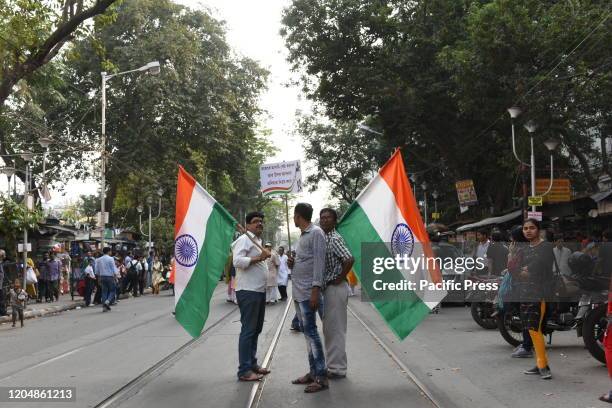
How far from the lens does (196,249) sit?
8.11m

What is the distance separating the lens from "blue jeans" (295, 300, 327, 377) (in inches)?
275

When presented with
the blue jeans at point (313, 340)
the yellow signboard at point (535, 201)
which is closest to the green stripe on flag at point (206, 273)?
the blue jeans at point (313, 340)

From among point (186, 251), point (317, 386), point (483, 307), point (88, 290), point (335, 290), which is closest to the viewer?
point (317, 386)

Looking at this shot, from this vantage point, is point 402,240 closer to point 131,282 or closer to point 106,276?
point 106,276

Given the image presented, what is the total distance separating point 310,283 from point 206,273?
156cm

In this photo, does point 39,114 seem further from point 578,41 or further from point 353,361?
point 353,361

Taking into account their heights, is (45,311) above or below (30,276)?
below

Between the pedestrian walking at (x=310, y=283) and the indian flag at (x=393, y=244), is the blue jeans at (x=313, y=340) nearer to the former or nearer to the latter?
the pedestrian walking at (x=310, y=283)

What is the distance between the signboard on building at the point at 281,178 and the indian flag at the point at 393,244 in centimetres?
1394

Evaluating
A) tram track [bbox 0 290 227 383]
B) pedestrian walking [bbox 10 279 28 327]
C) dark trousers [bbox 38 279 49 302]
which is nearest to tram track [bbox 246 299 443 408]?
tram track [bbox 0 290 227 383]

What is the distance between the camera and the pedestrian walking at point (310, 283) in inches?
275

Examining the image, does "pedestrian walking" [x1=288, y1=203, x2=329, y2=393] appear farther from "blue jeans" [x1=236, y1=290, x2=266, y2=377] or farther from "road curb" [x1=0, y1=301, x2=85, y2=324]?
"road curb" [x1=0, y1=301, x2=85, y2=324]

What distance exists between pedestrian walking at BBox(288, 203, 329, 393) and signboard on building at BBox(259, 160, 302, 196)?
48.3 feet

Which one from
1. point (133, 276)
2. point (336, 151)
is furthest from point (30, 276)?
point (336, 151)
